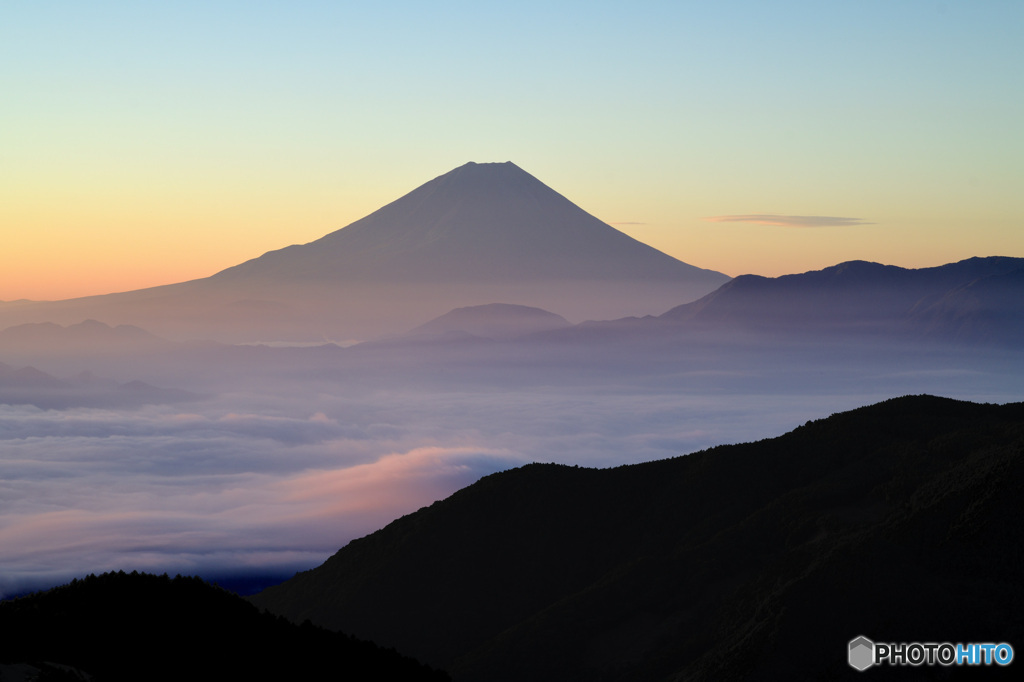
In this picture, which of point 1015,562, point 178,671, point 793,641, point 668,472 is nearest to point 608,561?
point 668,472

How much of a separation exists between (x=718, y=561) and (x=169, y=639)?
1135 inches

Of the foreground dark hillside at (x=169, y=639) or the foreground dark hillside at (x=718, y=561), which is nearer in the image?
the foreground dark hillside at (x=169, y=639)

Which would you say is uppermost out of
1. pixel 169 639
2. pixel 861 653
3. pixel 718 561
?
pixel 169 639

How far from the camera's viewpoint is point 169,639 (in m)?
32.8

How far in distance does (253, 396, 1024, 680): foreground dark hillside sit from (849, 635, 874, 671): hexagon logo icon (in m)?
0.39

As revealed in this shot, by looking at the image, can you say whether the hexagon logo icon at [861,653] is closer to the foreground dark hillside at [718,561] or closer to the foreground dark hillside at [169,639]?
the foreground dark hillside at [718,561]

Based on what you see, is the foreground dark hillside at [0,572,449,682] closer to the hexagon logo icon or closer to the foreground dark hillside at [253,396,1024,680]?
the foreground dark hillside at [253,396,1024,680]

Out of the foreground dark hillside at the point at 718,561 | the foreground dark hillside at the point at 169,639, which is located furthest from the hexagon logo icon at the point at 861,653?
the foreground dark hillside at the point at 169,639

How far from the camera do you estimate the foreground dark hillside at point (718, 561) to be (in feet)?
133

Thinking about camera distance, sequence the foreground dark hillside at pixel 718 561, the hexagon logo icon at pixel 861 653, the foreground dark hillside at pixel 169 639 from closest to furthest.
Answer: the foreground dark hillside at pixel 169 639, the hexagon logo icon at pixel 861 653, the foreground dark hillside at pixel 718 561

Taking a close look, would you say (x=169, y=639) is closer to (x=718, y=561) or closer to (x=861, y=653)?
(x=861, y=653)

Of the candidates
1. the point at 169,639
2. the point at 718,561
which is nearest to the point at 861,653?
the point at 718,561

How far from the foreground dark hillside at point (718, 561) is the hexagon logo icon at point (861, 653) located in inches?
15.3

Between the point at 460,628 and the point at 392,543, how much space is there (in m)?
10.4
